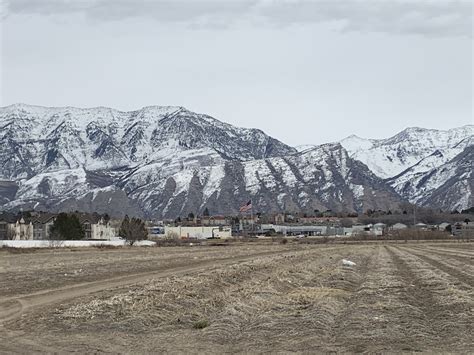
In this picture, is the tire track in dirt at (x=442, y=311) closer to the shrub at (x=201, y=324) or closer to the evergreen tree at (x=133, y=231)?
the shrub at (x=201, y=324)

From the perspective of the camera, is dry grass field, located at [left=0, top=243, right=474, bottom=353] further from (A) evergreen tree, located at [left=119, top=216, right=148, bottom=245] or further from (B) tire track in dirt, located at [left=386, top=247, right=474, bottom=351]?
(A) evergreen tree, located at [left=119, top=216, right=148, bottom=245]

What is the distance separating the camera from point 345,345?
55.4ft

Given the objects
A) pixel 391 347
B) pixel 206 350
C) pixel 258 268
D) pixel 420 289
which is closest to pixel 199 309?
pixel 206 350

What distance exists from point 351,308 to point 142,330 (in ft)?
23.6

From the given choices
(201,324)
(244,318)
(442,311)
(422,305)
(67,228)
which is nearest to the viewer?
(201,324)

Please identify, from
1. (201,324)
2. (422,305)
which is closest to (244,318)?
(201,324)

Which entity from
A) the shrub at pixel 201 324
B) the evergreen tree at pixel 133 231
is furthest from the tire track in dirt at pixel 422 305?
the evergreen tree at pixel 133 231

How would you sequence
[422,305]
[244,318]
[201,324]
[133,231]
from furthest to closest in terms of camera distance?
[133,231] < [422,305] < [244,318] < [201,324]

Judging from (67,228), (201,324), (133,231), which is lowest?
(201,324)

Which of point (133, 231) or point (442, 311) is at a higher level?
point (133, 231)

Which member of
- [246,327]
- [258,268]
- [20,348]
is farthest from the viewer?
[258,268]

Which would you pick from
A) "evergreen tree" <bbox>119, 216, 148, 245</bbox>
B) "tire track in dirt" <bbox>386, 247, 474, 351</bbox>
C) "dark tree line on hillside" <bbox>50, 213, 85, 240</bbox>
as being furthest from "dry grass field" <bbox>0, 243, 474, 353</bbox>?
"evergreen tree" <bbox>119, 216, 148, 245</bbox>

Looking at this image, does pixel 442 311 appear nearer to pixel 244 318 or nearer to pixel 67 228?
pixel 244 318

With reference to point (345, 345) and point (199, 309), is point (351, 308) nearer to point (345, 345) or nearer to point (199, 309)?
point (199, 309)
